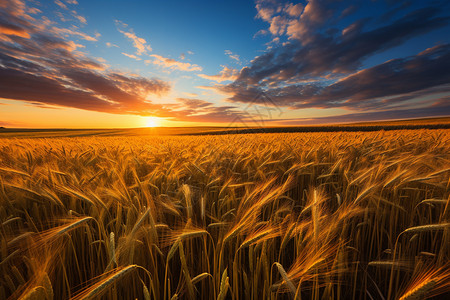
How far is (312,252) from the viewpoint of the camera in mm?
951

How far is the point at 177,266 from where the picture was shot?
4.58ft

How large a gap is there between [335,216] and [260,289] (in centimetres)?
66

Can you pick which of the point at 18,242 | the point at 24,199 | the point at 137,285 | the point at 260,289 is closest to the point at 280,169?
the point at 260,289

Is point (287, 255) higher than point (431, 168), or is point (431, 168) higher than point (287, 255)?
point (431, 168)

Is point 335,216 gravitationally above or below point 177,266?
above

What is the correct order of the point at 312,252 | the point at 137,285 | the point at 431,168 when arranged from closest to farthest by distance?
the point at 312,252
the point at 137,285
the point at 431,168

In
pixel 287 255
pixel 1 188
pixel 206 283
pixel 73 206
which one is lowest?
pixel 287 255

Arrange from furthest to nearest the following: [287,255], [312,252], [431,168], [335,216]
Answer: [431,168] < [287,255] < [335,216] < [312,252]

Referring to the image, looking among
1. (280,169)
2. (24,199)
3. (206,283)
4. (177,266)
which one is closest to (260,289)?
(206,283)

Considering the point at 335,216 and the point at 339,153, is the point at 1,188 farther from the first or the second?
the point at 339,153

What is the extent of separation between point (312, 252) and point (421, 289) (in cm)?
39

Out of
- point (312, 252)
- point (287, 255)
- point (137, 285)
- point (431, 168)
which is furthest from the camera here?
point (431, 168)

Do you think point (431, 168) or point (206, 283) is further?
point (431, 168)

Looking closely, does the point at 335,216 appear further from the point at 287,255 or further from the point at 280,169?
the point at 280,169
